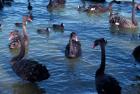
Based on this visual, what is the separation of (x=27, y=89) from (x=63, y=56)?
374 centimetres

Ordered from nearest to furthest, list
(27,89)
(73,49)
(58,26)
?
(27,89) < (73,49) < (58,26)

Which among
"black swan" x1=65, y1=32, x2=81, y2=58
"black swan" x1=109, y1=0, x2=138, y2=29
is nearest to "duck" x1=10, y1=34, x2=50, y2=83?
"black swan" x1=65, y1=32, x2=81, y2=58

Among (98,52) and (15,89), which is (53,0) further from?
(15,89)

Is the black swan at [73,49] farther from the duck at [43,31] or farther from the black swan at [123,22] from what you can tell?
the black swan at [123,22]

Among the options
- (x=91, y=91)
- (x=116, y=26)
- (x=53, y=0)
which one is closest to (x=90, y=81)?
(x=91, y=91)

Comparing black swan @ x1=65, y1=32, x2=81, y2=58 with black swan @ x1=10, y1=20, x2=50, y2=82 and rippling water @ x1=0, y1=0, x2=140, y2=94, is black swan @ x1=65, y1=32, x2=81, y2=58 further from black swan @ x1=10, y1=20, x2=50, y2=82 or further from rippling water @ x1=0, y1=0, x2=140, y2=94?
black swan @ x1=10, y1=20, x2=50, y2=82

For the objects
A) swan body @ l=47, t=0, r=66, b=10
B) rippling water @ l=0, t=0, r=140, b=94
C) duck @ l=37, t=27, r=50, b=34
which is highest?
swan body @ l=47, t=0, r=66, b=10

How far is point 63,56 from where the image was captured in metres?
19.0

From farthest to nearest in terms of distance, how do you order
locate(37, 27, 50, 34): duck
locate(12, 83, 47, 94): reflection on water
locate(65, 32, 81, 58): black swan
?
1. locate(37, 27, 50, 34): duck
2. locate(65, 32, 81, 58): black swan
3. locate(12, 83, 47, 94): reflection on water

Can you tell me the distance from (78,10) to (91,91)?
12605 millimetres

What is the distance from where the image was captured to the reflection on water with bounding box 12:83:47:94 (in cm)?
1542

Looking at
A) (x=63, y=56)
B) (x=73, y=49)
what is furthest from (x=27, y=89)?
(x=63, y=56)

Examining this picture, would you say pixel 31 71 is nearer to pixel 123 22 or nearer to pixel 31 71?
pixel 31 71

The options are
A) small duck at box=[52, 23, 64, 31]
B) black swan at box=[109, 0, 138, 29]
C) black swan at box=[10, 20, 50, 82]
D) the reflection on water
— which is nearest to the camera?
black swan at box=[10, 20, 50, 82]
